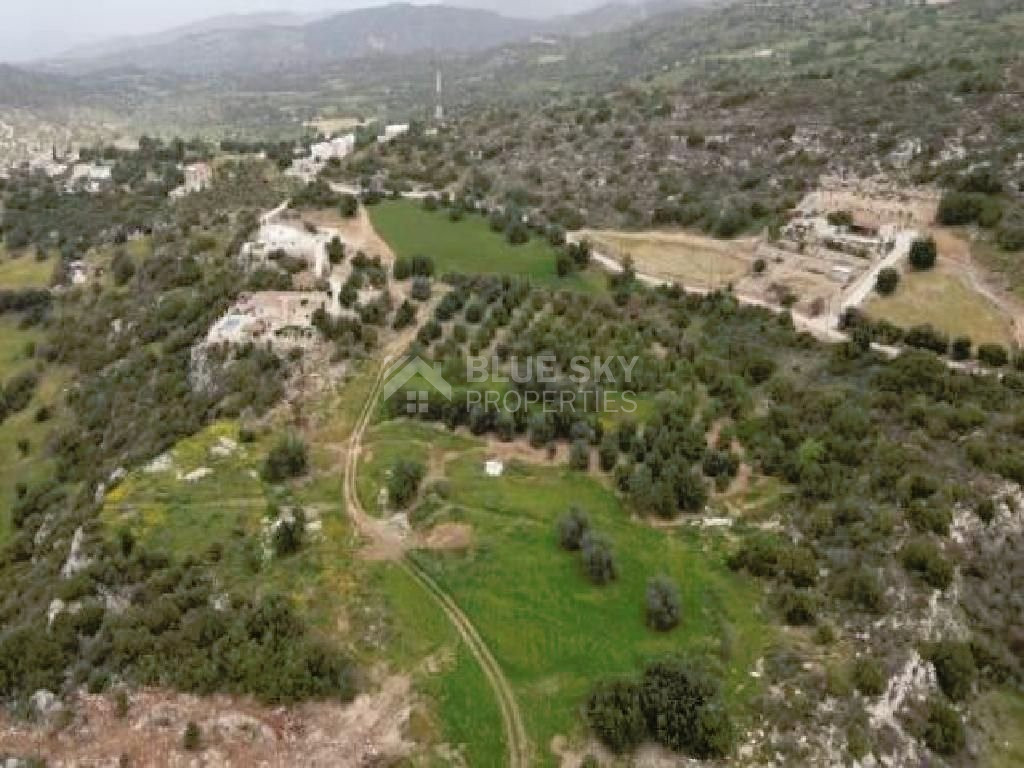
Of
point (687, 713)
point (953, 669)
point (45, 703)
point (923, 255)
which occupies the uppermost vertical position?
point (923, 255)

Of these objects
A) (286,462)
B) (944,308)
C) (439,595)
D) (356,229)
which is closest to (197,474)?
(286,462)

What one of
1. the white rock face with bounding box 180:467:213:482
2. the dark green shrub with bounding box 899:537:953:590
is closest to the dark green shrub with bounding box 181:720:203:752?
the white rock face with bounding box 180:467:213:482

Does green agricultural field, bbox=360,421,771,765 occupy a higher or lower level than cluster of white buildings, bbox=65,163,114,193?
lower

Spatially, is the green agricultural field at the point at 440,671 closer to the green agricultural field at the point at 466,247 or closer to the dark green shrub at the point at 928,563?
the dark green shrub at the point at 928,563

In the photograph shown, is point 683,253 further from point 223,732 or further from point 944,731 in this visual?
point 223,732

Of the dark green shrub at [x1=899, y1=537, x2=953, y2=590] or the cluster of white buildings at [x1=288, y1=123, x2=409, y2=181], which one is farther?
the cluster of white buildings at [x1=288, y1=123, x2=409, y2=181]

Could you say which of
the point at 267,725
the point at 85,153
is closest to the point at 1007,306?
the point at 267,725

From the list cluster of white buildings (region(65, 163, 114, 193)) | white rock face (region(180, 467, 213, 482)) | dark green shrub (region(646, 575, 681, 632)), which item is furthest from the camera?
cluster of white buildings (region(65, 163, 114, 193))

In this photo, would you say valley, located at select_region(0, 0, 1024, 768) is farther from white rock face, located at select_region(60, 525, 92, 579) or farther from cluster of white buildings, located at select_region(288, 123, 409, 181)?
cluster of white buildings, located at select_region(288, 123, 409, 181)
